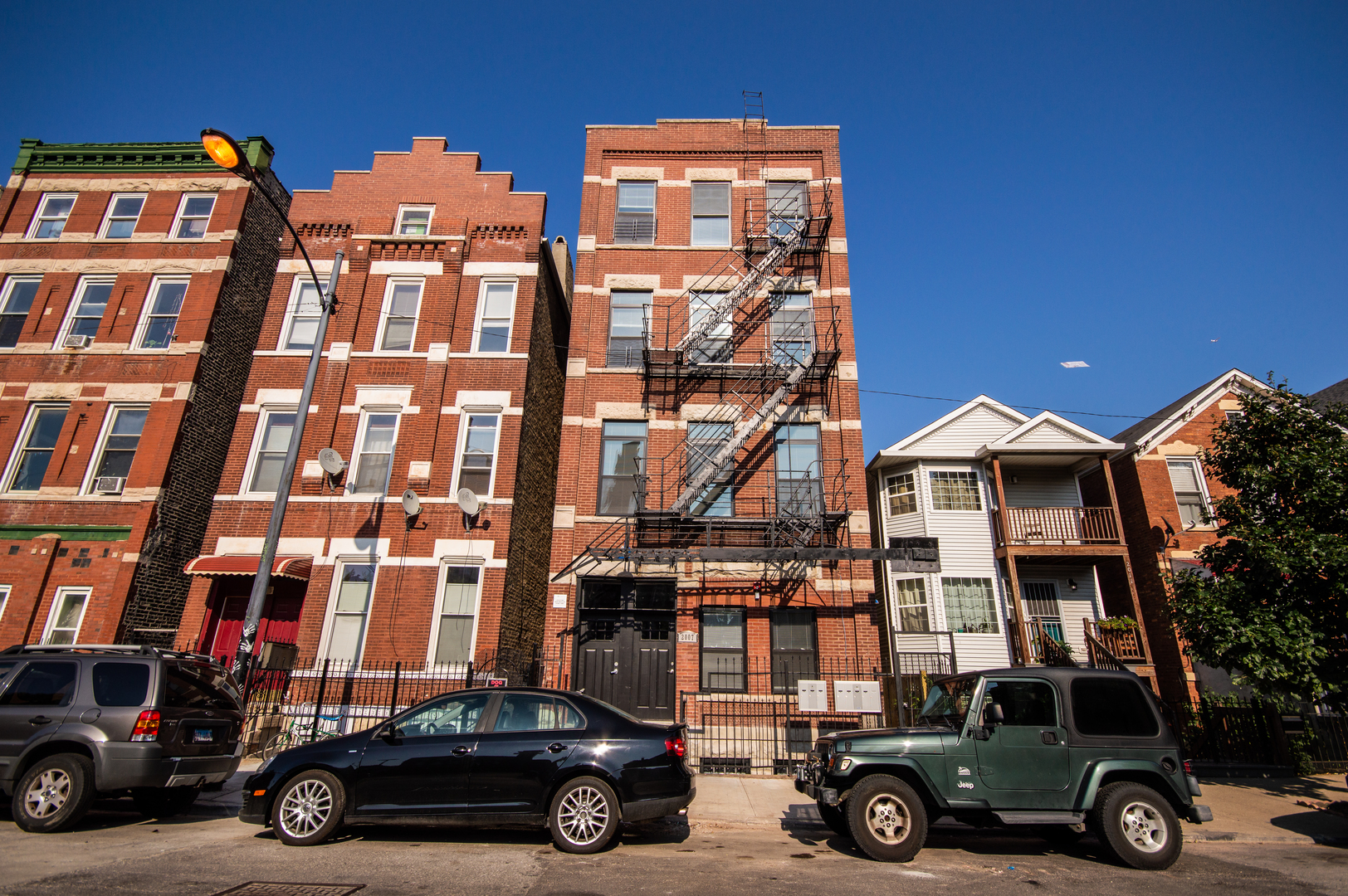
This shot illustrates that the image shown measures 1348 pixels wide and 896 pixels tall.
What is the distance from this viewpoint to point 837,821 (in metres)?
8.16

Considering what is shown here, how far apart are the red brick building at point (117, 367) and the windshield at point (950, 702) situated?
16.8 meters

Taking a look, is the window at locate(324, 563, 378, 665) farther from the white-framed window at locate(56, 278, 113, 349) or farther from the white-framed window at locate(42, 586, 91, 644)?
the white-framed window at locate(56, 278, 113, 349)

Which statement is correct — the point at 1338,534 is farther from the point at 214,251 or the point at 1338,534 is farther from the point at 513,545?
the point at 214,251

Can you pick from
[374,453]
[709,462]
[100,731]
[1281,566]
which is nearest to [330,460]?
[374,453]

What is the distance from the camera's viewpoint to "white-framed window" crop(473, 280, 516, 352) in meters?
17.9

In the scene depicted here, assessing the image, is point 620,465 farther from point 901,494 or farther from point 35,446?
point 35,446

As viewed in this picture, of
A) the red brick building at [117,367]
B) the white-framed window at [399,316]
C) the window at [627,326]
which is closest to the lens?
the red brick building at [117,367]

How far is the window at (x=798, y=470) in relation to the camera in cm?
1612

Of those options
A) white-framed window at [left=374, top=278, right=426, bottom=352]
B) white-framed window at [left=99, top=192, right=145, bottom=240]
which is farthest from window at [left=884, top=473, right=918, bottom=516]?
white-framed window at [left=99, top=192, right=145, bottom=240]

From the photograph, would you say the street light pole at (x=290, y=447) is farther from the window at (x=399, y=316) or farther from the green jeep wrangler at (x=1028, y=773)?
the green jeep wrangler at (x=1028, y=773)

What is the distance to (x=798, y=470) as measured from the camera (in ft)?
54.5

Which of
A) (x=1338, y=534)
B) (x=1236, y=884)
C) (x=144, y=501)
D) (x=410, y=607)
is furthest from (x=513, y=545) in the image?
(x=1338, y=534)

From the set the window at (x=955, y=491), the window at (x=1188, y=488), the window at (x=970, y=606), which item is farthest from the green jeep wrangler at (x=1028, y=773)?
the window at (x=1188, y=488)

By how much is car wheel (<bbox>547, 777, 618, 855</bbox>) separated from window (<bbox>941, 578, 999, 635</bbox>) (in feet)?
46.0
